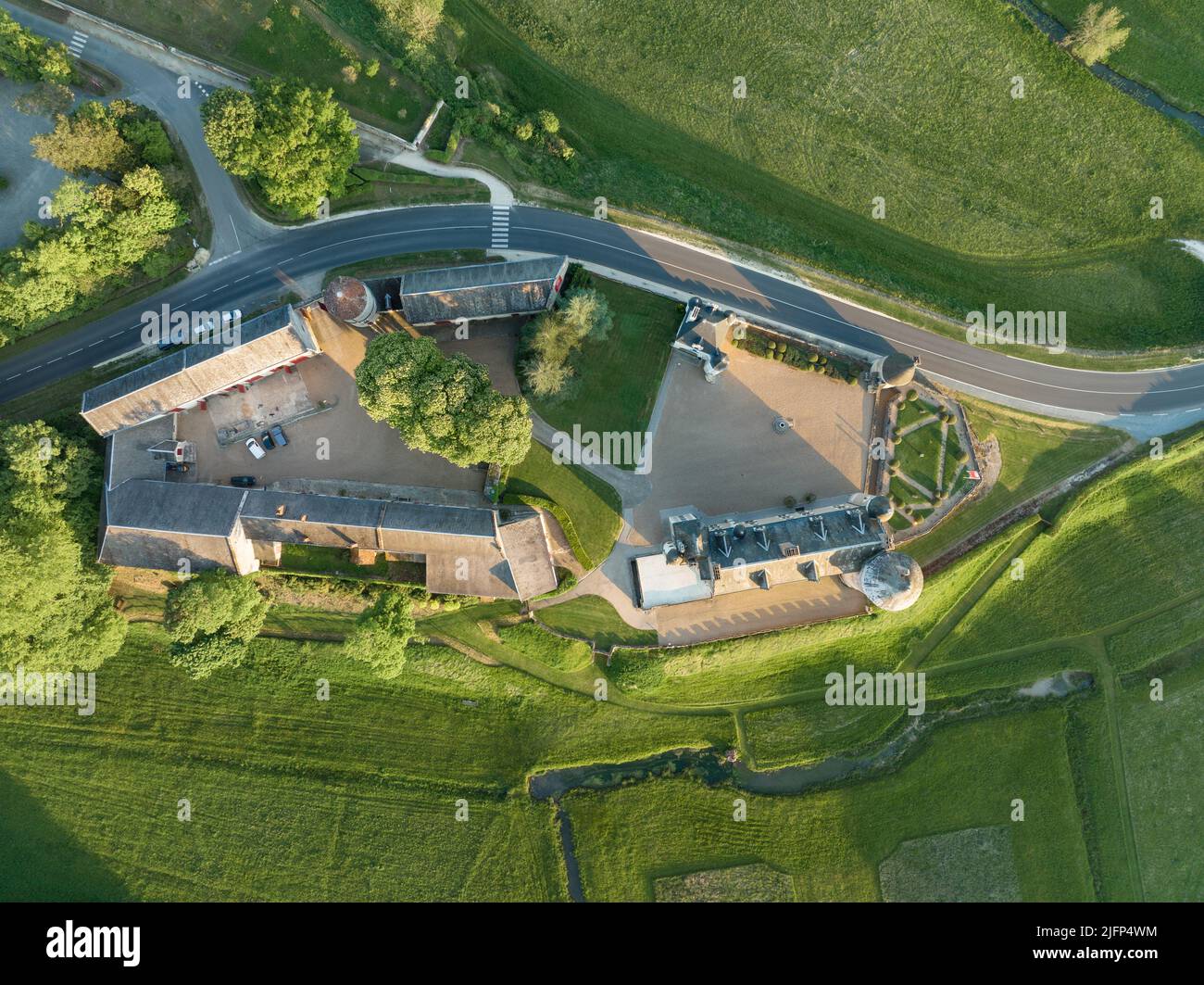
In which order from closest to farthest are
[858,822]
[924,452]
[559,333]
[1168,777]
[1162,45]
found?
[559,333], [924,452], [858,822], [1162,45], [1168,777]

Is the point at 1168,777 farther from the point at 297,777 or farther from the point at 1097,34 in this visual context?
the point at 297,777

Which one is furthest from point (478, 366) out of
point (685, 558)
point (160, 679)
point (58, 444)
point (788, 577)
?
point (160, 679)

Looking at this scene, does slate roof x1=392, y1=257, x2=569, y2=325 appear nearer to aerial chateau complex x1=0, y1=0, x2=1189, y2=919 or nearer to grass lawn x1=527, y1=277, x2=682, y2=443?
aerial chateau complex x1=0, y1=0, x2=1189, y2=919

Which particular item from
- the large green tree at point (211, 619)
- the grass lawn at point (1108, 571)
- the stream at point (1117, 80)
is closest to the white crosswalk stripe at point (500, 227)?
the large green tree at point (211, 619)

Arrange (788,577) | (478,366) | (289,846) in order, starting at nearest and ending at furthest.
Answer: (478,366), (788,577), (289,846)

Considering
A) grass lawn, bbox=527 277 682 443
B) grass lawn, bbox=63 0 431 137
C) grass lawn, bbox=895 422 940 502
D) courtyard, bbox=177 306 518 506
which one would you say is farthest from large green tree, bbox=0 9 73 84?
grass lawn, bbox=895 422 940 502

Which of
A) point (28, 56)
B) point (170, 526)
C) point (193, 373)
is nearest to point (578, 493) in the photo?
point (193, 373)

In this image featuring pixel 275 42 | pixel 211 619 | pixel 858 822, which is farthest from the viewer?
pixel 858 822

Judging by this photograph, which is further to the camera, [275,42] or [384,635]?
[275,42]

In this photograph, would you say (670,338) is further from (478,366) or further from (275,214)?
(275,214)
